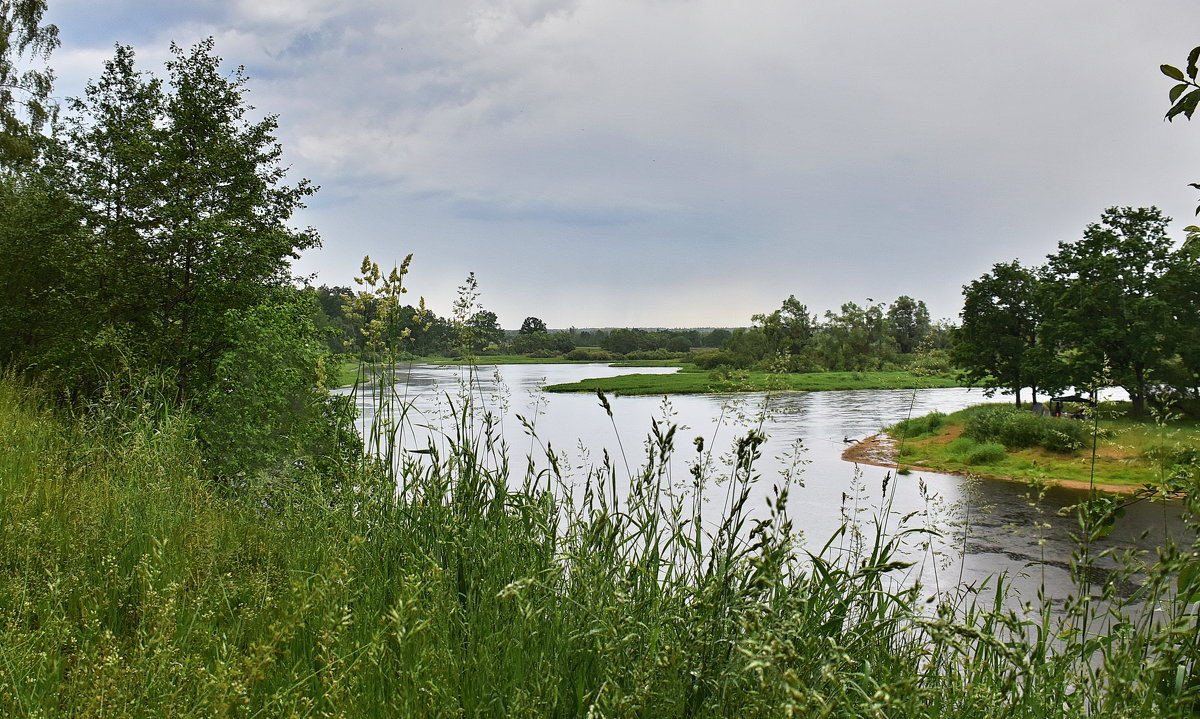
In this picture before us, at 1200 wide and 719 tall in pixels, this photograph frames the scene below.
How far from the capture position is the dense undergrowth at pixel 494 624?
5.20 feet

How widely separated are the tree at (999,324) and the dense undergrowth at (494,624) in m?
34.0

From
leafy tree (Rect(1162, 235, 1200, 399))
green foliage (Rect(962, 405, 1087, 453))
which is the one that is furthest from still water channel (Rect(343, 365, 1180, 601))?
leafy tree (Rect(1162, 235, 1200, 399))

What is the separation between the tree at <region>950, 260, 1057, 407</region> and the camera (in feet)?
105

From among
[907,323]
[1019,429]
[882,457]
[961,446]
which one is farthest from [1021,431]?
[907,323]

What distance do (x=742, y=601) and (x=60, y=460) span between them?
16.2ft

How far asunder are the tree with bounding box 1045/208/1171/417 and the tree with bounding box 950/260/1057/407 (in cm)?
367

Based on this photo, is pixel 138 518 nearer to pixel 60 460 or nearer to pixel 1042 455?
pixel 60 460

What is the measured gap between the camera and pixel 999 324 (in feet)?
107

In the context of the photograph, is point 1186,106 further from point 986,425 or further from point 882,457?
point 986,425

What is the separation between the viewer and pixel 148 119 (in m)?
10.9

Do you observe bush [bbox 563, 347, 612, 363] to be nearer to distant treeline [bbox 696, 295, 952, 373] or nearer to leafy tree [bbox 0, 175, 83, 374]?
distant treeline [bbox 696, 295, 952, 373]

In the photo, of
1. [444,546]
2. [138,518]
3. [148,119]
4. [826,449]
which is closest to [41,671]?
[444,546]

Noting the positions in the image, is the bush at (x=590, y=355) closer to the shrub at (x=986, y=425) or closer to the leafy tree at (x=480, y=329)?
the shrub at (x=986, y=425)

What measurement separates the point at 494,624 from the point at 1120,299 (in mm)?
31278
